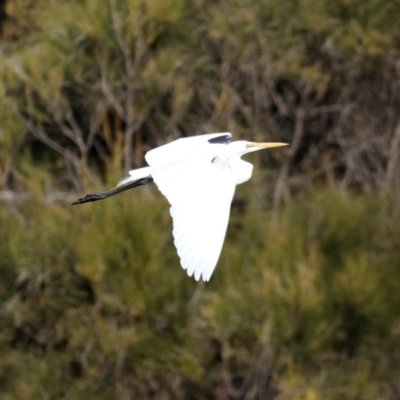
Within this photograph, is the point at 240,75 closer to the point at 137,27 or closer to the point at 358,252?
the point at 137,27

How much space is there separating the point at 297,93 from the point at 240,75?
15.7 inches

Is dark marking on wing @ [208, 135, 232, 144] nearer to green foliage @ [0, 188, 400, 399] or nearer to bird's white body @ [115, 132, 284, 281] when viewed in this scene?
bird's white body @ [115, 132, 284, 281]

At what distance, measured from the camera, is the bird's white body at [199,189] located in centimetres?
342

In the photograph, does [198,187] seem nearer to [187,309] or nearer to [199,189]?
[199,189]

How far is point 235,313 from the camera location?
6.98m

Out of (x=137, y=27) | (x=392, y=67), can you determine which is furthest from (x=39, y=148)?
(x=392, y=67)

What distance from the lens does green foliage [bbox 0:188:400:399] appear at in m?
7.06

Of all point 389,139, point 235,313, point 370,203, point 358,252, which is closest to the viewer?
point 235,313

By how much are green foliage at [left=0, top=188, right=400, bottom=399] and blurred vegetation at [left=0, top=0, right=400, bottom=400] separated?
1 centimetres

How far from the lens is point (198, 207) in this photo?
3.61 metres

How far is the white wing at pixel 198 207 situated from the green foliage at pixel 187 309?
313cm

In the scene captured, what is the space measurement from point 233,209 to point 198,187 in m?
4.33

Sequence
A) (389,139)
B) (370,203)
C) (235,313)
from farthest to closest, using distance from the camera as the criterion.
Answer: (389,139)
(370,203)
(235,313)

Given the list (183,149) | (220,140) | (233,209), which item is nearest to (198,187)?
(183,149)
